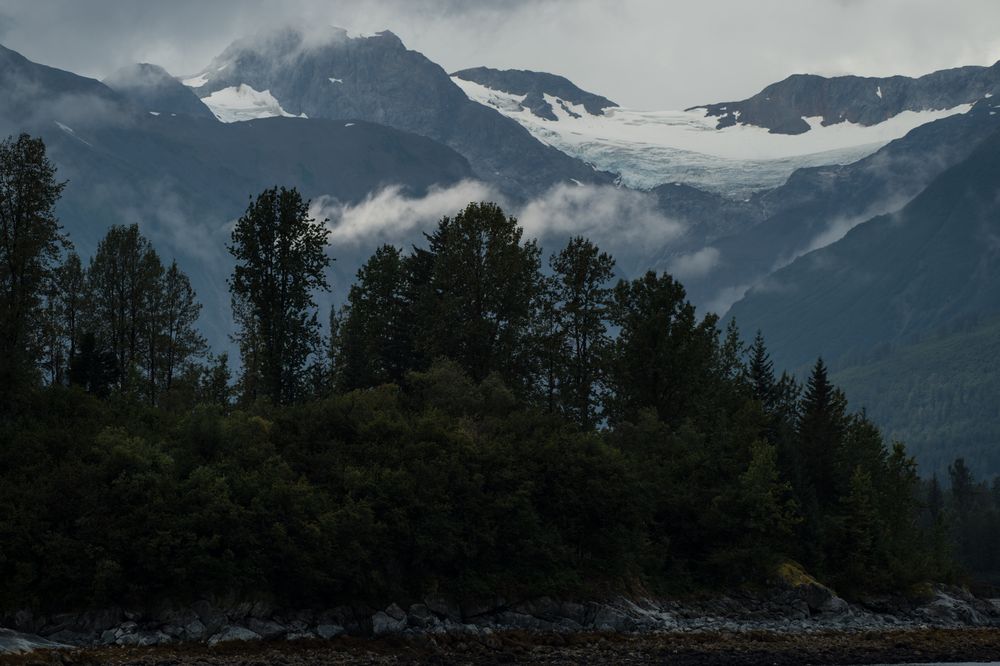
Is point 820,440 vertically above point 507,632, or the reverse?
point 820,440

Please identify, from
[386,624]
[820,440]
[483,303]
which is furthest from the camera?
[820,440]

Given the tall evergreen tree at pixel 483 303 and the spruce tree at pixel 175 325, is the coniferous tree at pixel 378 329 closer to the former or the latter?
the tall evergreen tree at pixel 483 303

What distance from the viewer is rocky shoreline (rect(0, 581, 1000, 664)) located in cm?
5234

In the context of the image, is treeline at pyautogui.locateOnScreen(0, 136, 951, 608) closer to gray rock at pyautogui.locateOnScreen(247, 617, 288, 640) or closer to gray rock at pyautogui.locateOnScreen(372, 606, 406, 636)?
gray rock at pyautogui.locateOnScreen(372, 606, 406, 636)

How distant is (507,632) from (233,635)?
14178mm

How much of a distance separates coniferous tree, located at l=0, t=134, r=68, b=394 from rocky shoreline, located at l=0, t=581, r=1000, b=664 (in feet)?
72.4

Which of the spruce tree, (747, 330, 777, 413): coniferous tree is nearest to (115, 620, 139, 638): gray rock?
the spruce tree

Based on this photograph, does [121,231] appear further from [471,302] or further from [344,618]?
[344,618]

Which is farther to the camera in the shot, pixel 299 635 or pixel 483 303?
pixel 483 303

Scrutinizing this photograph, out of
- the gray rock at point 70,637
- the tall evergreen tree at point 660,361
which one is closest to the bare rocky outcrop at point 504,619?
the gray rock at point 70,637

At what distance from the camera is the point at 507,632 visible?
2397 inches

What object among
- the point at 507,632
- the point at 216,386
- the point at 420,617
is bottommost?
the point at 507,632

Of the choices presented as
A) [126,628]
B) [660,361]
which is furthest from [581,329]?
[126,628]

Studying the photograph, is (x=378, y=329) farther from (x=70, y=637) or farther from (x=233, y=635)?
(x=70, y=637)
